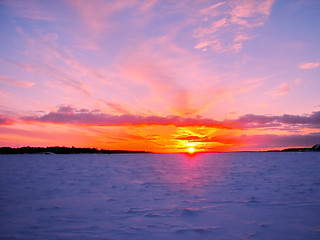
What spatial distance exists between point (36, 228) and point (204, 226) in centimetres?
610

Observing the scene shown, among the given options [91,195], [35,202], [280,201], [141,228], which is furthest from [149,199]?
[280,201]

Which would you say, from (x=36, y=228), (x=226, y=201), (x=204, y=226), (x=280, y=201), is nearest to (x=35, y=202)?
(x=36, y=228)

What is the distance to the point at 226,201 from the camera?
1332cm

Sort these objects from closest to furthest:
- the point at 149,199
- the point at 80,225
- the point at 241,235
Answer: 1. the point at 241,235
2. the point at 80,225
3. the point at 149,199

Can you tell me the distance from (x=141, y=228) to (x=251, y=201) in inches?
287

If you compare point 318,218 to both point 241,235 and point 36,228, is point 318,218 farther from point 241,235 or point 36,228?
point 36,228

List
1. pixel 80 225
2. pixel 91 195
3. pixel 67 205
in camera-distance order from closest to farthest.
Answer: pixel 80 225 → pixel 67 205 → pixel 91 195

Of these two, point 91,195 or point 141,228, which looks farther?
point 91,195

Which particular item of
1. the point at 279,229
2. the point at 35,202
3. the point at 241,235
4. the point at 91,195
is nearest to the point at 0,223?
the point at 35,202

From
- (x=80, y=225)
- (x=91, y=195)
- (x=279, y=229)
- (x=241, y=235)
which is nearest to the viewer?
(x=241, y=235)

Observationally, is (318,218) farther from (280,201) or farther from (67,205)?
→ (67,205)

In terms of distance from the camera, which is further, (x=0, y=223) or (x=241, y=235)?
(x=0, y=223)

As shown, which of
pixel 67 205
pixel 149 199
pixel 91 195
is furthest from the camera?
pixel 91 195

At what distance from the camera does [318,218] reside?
9.75 m
